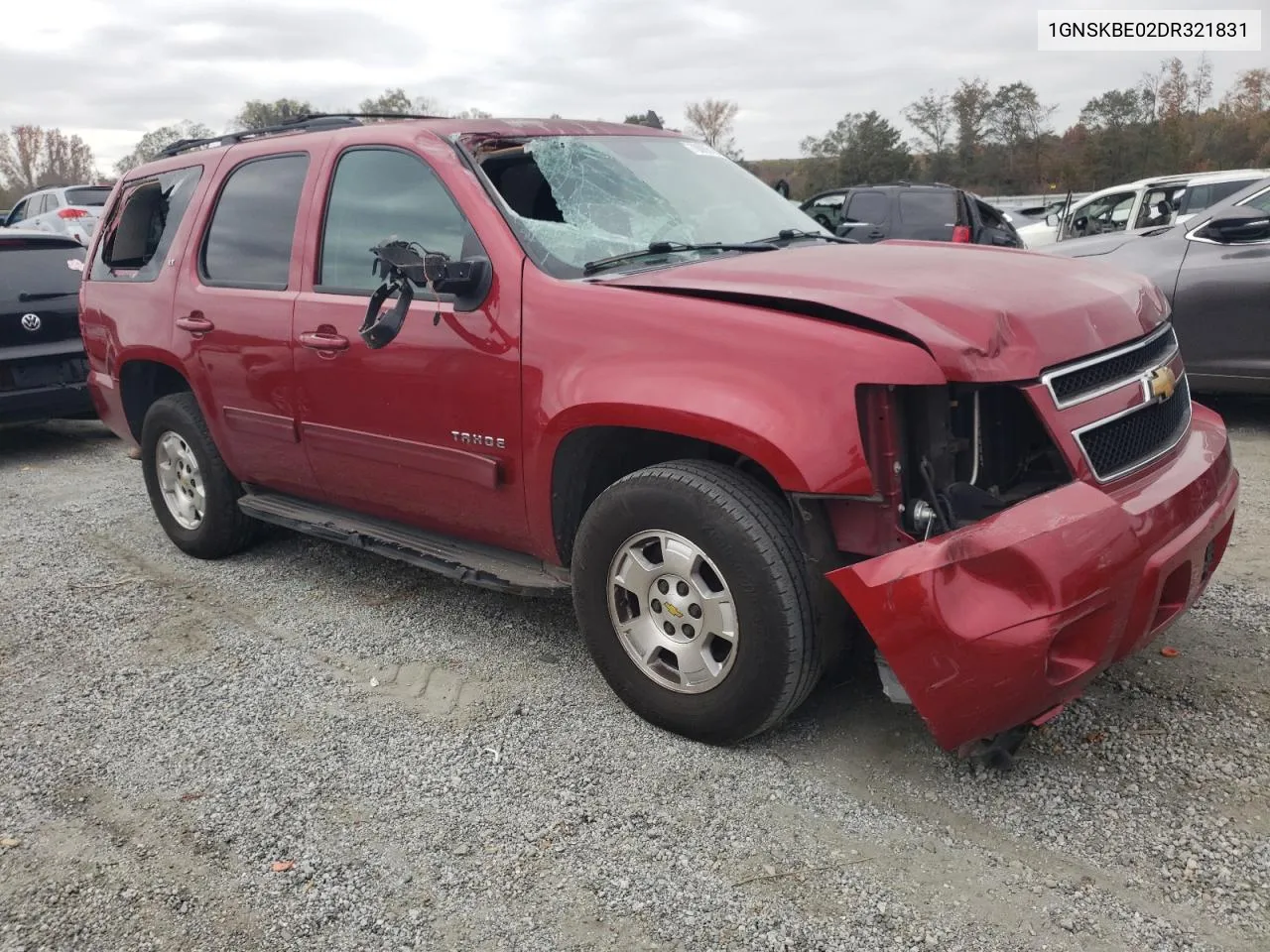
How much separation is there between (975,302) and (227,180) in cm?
336

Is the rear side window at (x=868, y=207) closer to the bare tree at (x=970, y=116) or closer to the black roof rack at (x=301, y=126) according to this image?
the black roof rack at (x=301, y=126)

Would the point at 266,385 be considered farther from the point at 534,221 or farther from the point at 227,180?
the point at 534,221

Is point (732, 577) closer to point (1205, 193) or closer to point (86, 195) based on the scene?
point (1205, 193)

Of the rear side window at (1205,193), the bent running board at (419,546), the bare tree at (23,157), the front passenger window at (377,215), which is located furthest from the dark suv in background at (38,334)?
the bare tree at (23,157)

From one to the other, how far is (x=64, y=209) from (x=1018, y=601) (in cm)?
1767

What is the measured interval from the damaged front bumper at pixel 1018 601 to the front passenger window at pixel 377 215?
184cm

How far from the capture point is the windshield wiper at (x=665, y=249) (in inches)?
128

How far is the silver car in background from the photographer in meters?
16.1

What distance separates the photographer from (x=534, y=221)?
11.1 feet

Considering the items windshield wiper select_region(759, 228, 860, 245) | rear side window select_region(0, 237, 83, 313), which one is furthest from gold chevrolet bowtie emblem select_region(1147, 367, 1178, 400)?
rear side window select_region(0, 237, 83, 313)

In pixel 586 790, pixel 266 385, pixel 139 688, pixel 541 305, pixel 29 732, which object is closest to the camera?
Answer: pixel 586 790

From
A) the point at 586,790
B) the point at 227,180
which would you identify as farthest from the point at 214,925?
the point at 227,180

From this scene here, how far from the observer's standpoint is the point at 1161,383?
289cm

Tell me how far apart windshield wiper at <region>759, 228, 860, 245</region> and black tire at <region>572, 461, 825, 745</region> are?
4.13 feet
